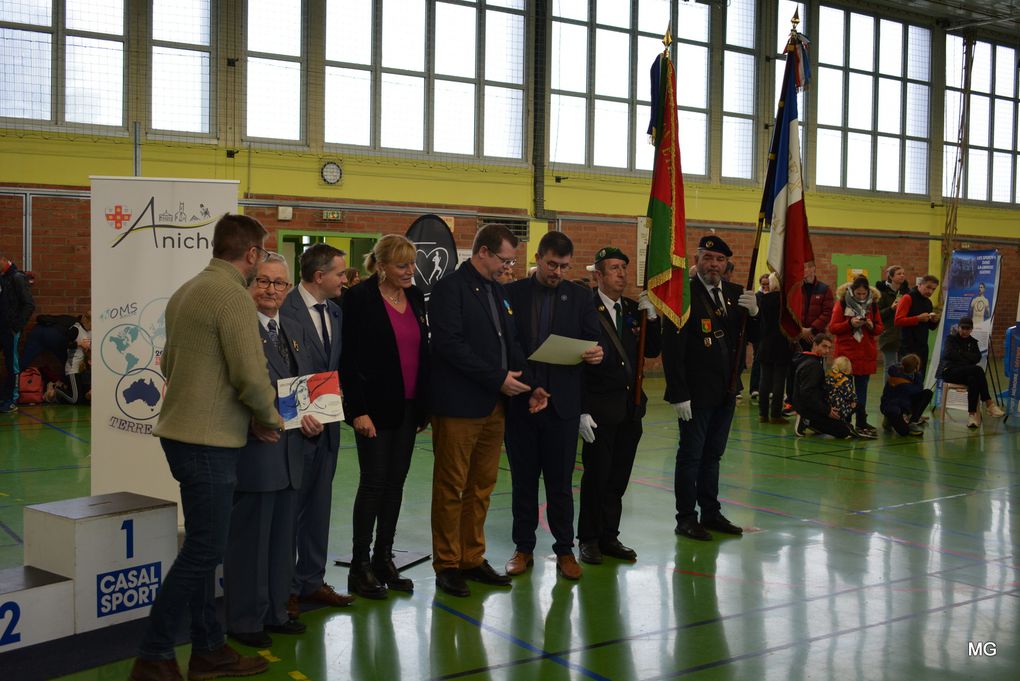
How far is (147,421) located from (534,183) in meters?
11.2

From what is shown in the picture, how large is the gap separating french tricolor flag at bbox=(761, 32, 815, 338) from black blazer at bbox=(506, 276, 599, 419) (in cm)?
173

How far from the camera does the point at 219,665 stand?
12.7 feet

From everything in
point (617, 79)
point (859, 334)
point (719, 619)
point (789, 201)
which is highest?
point (617, 79)

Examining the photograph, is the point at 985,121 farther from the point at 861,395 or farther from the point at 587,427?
the point at 587,427

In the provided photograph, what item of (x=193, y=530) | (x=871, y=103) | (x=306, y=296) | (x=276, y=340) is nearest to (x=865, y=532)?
(x=306, y=296)

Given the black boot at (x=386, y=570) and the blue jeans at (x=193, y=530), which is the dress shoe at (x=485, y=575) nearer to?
the black boot at (x=386, y=570)

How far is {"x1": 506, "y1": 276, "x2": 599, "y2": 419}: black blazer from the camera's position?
530 cm

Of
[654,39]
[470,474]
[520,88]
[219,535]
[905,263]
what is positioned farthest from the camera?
[905,263]

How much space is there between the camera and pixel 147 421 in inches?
240

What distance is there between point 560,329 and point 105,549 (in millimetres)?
2447

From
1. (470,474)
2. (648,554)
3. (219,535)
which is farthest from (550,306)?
(219,535)

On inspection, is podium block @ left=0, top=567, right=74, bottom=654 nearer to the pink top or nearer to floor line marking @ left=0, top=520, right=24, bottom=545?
the pink top

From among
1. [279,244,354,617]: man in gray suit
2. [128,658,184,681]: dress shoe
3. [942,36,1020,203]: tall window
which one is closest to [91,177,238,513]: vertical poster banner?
[279,244,354,617]: man in gray suit

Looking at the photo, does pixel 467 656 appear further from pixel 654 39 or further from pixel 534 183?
pixel 654 39
